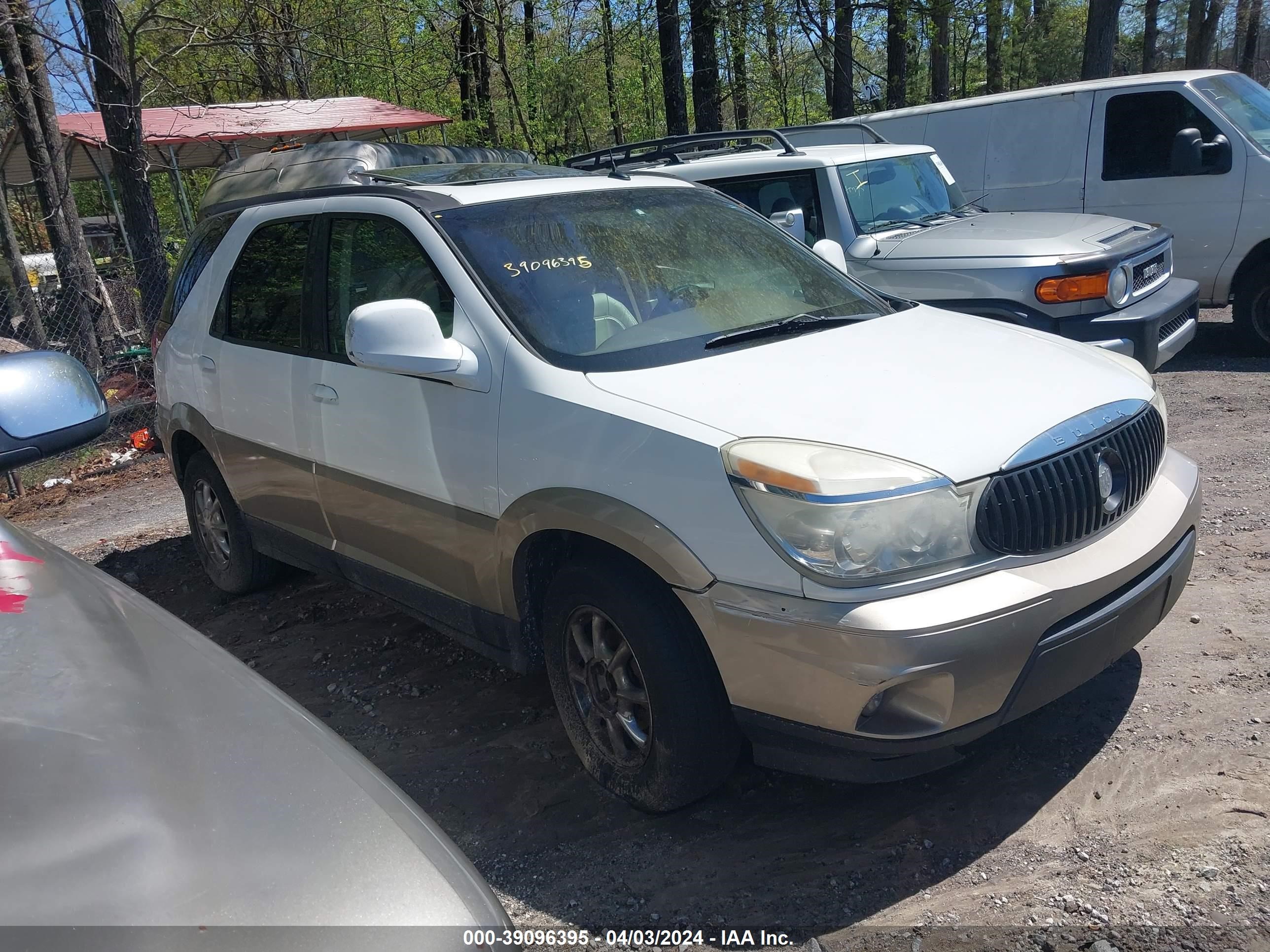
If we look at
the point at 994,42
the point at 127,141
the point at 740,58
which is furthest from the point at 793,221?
the point at 994,42

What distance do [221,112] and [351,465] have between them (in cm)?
1467

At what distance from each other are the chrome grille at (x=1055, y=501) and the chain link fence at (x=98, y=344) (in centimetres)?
677

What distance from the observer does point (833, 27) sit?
690 inches

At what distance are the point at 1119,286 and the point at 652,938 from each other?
17.0 feet

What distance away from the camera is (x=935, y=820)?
9.68 feet

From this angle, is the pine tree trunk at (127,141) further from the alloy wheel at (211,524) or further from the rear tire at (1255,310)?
the rear tire at (1255,310)

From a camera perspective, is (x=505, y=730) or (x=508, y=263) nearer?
(x=508, y=263)

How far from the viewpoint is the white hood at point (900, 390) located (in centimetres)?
265

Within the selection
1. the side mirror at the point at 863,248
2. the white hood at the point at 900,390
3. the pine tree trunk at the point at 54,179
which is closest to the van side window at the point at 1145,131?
the side mirror at the point at 863,248

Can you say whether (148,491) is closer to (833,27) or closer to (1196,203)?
(1196,203)

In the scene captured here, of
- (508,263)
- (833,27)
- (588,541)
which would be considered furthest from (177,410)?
(833,27)

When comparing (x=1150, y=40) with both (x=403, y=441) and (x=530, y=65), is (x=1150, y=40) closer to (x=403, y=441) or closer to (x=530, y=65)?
(x=530, y=65)

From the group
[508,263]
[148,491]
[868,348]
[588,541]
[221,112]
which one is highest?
[221,112]

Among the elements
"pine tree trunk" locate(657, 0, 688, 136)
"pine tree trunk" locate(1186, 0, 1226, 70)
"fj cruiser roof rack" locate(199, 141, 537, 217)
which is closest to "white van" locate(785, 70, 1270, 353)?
"fj cruiser roof rack" locate(199, 141, 537, 217)
